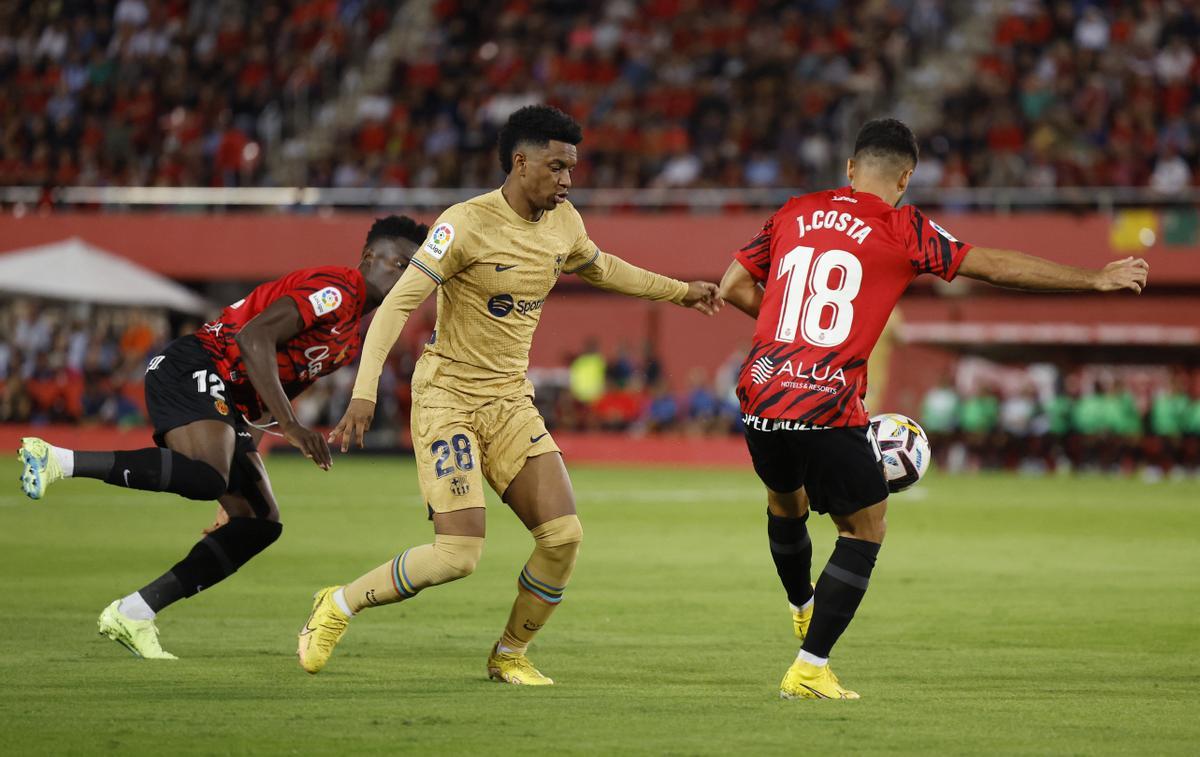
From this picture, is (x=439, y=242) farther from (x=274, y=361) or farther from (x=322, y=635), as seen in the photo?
(x=322, y=635)

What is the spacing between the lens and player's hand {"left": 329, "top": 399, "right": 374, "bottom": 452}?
23.5 feet

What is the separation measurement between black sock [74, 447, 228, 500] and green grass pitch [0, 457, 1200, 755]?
0.84 m

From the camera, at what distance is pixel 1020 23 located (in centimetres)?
3347

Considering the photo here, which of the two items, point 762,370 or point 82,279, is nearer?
point 762,370

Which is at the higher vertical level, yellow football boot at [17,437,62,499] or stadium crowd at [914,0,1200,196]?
stadium crowd at [914,0,1200,196]

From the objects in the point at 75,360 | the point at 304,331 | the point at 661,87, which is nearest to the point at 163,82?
the point at 75,360

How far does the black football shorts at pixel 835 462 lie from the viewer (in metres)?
7.34

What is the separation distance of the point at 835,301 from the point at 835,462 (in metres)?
0.68

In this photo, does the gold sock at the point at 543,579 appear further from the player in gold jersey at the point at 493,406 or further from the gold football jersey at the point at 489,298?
the gold football jersey at the point at 489,298

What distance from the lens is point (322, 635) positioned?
783 cm

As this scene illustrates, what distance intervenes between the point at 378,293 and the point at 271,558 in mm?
6093

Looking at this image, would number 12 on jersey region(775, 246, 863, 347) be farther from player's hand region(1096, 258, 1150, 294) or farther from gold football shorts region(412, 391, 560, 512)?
gold football shorts region(412, 391, 560, 512)

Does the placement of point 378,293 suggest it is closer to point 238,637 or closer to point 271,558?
point 238,637

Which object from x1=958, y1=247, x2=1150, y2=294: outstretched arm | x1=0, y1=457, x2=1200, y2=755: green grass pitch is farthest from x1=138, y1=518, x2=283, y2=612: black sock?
x1=958, y1=247, x2=1150, y2=294: outstretched arm
